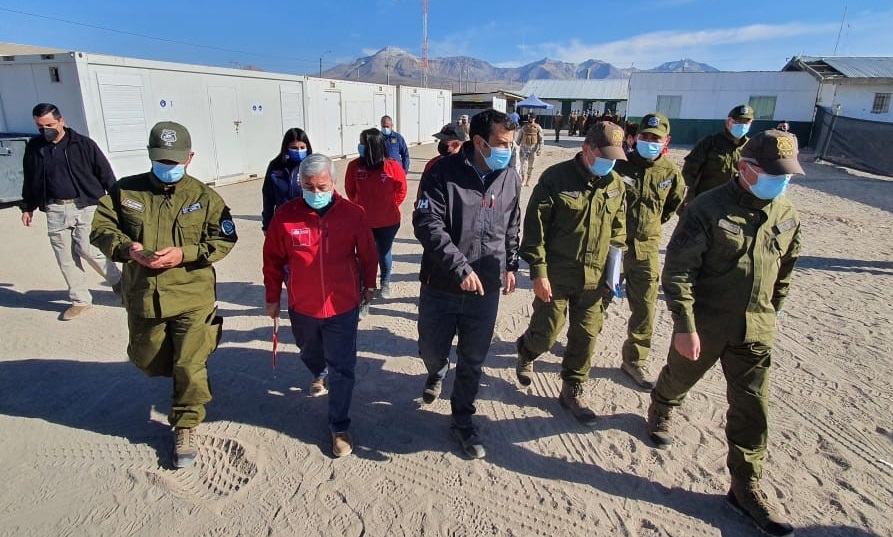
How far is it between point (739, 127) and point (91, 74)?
35.4ft

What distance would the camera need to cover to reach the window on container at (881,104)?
26.0 meters

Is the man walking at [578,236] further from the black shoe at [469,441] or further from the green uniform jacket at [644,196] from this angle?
the black shoe at [469,441]

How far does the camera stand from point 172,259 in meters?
2.97

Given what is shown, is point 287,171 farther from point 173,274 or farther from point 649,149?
point 649,149

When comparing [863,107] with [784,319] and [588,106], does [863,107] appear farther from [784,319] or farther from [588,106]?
[784,319]

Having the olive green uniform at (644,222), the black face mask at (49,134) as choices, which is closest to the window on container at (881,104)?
the olive green uniform at (644,222)

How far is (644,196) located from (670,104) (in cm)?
3090

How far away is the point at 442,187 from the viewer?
3.11 meters

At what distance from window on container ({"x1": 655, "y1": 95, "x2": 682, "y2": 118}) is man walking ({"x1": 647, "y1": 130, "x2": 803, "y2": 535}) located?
31.8m

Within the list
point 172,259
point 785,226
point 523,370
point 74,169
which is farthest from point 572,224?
point 74,169

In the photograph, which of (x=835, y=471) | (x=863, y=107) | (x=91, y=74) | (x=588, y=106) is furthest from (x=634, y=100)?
(x=835, y=471)

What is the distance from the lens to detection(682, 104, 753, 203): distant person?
4.97 m

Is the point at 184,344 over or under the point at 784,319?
over

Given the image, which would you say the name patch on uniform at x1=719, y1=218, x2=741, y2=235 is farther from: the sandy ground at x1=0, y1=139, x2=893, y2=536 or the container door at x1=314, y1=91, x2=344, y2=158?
the container door at x1=314, y1=91, x2=344, y2=158
